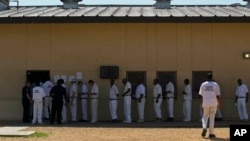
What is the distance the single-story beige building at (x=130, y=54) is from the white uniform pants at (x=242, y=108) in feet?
1.98

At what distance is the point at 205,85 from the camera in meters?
13.7

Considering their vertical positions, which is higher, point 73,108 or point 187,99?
point 187,99

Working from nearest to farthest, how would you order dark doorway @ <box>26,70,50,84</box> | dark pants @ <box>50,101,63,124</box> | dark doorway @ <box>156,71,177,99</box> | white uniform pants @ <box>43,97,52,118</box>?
1. dark pants @ <box>50,101,63,124</box>
2. white uniform pants @ <box>43,97,52,118</box>
3. dark doorway @ <box>156,71,177,99</box>
4. dark doorway @ <box>26,70,50,84</box>

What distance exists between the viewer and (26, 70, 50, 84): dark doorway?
20.7m

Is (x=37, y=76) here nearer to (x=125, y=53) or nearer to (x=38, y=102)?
(x=38, y=102)

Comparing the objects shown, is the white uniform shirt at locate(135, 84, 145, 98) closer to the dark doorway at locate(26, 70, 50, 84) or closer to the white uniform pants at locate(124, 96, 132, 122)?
the white uniform pants at locate(124, 96, 132, 122)

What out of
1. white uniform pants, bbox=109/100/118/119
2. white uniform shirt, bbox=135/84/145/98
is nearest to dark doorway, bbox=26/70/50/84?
white uniform pants, bbox=109/100/118/119

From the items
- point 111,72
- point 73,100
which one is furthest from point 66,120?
point 111,72

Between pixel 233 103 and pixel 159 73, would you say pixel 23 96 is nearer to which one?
pixel 159 73

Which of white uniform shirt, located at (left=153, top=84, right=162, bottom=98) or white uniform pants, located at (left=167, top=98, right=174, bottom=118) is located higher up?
white uniform shirt, located at (left=153, top=84, right=162, bottom=98)

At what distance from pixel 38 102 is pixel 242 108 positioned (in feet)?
26.9

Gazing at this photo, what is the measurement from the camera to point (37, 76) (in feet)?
71.0

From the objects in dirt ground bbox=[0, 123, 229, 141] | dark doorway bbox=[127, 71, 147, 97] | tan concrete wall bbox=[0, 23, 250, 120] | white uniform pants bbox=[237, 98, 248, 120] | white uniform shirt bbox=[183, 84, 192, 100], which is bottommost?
dirt ground bbox=[0, 123, 229, 141]

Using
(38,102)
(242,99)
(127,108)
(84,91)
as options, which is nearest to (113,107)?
(127,108)
